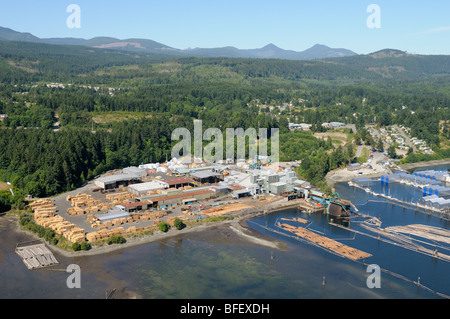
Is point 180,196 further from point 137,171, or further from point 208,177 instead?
point 137,171

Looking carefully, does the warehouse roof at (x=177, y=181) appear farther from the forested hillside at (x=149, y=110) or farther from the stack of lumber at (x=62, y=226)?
the stack of lumber at (x=62, y=226)

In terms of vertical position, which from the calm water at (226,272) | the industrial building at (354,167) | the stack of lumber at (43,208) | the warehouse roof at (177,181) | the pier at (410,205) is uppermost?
the warehouse roof at (177,181)

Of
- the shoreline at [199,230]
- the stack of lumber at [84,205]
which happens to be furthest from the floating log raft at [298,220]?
the stack of lumber at [84,205]

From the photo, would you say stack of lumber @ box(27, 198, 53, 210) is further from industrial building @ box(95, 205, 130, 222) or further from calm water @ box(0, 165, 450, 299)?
industrial building @ box(95, 205, 130, 222)

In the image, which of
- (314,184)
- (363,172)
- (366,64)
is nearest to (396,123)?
(363,172)

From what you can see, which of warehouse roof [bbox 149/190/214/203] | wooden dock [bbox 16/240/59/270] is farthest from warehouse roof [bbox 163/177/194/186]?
wooden dock [bbox 16/240/59/270]

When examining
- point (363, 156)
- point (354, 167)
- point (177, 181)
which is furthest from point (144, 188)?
point (363, 156)
